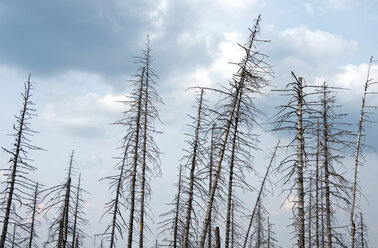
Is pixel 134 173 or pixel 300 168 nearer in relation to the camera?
pixel 300 168

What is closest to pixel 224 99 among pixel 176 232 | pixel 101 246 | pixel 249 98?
pixel 249 98

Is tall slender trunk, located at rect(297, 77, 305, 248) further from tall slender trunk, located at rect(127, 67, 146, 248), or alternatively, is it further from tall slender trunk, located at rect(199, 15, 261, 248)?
tall slender trunk, located at rect(127, 67, 146, 248)

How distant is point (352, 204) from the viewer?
1656cm

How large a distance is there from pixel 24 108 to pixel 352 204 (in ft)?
61.3

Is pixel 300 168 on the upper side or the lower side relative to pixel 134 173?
lower

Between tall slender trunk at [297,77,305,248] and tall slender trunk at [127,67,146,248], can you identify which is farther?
tall slender trunk at [127,67,146,248]

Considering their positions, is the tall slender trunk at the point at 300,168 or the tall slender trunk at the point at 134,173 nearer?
the tall slender trunk at the point at 300,168

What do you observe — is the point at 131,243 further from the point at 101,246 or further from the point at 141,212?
the point at 101,246

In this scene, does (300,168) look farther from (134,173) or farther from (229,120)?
(134,173)

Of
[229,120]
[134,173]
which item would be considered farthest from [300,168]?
[134,173]

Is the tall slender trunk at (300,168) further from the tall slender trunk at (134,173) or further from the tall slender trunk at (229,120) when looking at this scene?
the tall slender trunk at (134,173)

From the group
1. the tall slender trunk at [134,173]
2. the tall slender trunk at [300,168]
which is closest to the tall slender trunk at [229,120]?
the tall slender trunk at [300,168]

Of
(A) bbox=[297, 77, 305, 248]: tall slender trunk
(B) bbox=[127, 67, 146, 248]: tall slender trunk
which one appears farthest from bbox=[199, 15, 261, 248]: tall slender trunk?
(B) bbox=[127, 67, 146, 248]: tall slender trunk

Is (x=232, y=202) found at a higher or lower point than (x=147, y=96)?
lower
